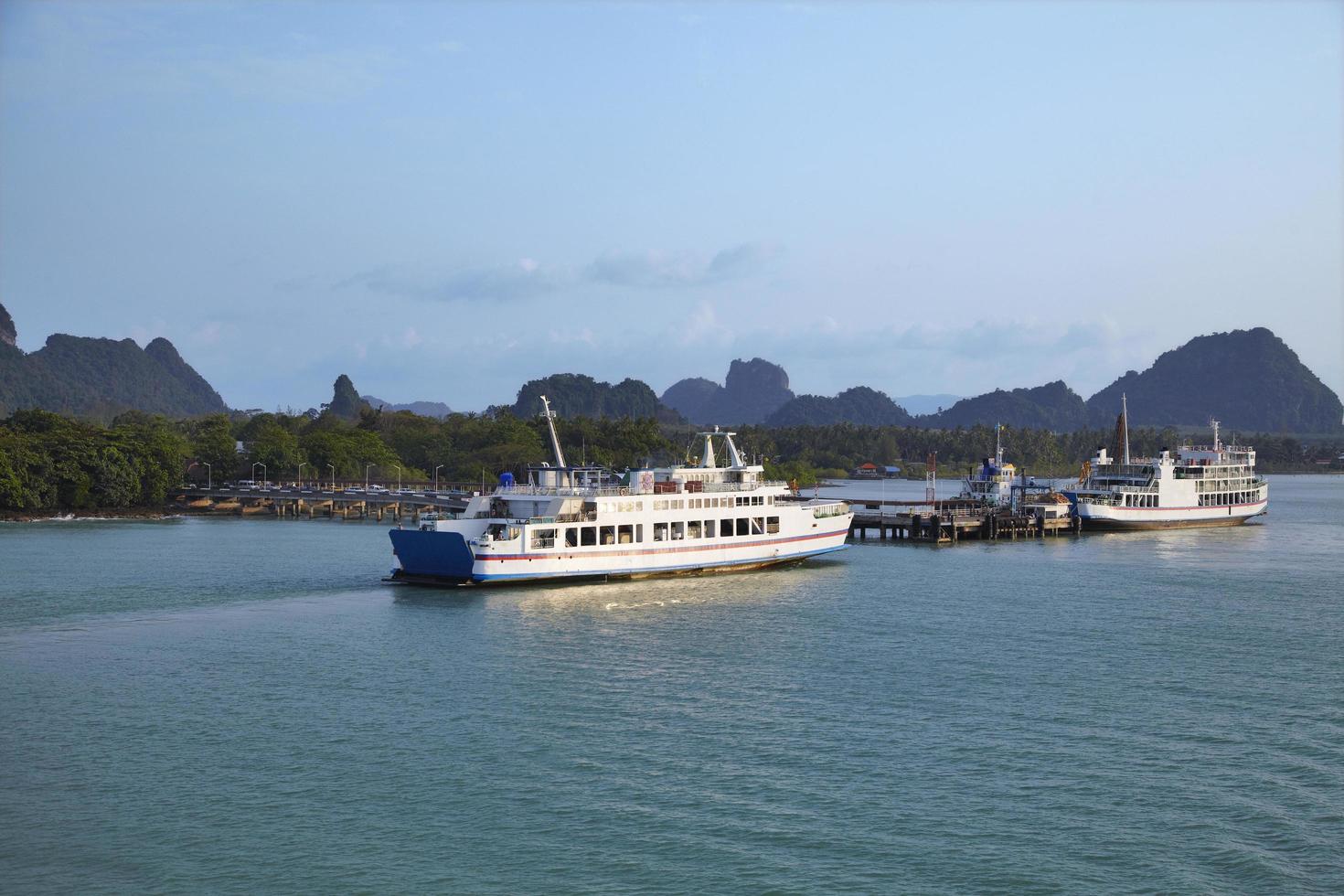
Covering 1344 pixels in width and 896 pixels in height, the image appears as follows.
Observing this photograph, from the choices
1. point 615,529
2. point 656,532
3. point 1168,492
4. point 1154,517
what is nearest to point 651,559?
point 656,532

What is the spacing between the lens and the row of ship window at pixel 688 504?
182ft

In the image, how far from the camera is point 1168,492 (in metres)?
95.6

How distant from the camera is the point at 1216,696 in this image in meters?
34.3

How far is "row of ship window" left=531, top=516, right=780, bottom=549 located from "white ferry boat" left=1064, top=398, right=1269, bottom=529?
1612 inches

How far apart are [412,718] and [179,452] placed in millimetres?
93338

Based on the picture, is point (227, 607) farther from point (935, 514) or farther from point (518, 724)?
point (935, 514)

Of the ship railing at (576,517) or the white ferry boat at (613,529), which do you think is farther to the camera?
the ship railing at (576,517)

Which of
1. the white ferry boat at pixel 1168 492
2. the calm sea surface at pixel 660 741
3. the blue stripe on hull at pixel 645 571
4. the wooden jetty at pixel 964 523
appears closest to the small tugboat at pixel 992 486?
the wooden jetty at pixel 964 523

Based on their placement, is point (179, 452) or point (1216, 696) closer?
point (1216, 696)

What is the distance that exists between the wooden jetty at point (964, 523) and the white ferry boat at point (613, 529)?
21.7 metres

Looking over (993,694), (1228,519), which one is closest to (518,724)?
(993,694)

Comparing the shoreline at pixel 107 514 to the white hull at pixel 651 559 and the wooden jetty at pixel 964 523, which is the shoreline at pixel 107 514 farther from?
the wooden jetty at pixel 964 523

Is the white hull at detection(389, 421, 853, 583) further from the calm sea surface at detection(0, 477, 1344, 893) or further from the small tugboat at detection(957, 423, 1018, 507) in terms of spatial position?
the small tugboat at detection(957, 423, 1018, 507)

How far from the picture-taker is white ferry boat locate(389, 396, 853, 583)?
52.5 metres
